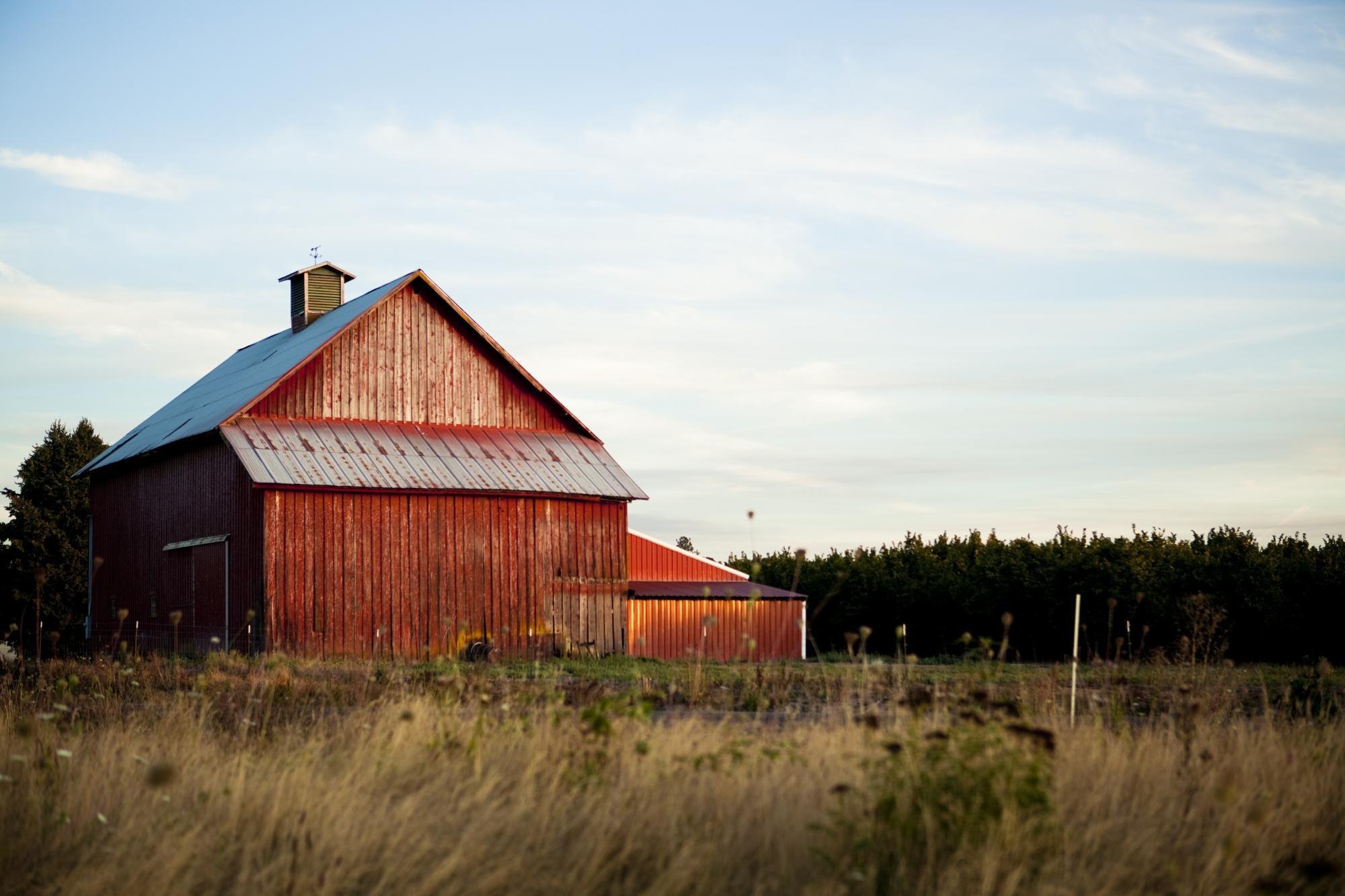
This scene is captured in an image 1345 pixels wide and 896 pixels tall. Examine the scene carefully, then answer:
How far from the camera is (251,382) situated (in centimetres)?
2598

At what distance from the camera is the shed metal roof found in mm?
24594

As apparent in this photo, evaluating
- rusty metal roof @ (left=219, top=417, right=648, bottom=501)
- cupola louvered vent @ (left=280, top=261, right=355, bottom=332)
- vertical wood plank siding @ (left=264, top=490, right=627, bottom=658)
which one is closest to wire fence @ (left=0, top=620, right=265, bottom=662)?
vertical wood plank siding @ (left=264, top=490, right=627, bottom=658)

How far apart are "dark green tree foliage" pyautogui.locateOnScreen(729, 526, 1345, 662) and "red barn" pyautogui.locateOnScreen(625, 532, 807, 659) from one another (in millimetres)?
2704

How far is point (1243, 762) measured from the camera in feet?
24.3

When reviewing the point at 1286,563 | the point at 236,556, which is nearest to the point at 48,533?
the point at 236,556

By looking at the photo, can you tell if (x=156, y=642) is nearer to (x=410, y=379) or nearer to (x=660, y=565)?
(x=410, y=379)

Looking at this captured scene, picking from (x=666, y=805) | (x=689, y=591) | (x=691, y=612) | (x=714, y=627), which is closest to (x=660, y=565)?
(x=689, y=591)

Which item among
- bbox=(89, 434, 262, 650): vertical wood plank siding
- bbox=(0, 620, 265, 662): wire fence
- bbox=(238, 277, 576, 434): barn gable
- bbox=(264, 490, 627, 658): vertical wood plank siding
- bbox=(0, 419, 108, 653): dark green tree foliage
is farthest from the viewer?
bbox=(0, 419, 108, 653): dark green tree foliage

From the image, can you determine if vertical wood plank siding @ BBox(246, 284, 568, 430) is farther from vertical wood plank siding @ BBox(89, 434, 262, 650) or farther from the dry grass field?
the dry grass field

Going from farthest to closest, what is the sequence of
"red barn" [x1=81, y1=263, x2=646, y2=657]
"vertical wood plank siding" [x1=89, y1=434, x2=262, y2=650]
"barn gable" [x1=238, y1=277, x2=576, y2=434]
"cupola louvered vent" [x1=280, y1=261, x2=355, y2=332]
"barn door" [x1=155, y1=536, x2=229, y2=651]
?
1. "cupola louvered vent" [x1=280, y1=261, x2=355, y2=332]
2. "barn gable" [x1=238, y1=277, x2=576, y2=434]
3. "barn door" [x1=155, y1=536, x2=229, y2=651]
4. "vertical wood plank siding" [x1=89, y1=434, x2=262, y2=650]
5. "red barn" [x1=81, y1=263, x2=646, y2=657]

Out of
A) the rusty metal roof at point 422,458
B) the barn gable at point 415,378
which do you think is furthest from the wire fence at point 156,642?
the barn gable at point 415,378

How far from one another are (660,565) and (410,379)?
13.5 metres

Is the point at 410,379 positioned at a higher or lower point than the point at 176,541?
higher

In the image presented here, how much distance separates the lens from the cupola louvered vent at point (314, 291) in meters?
29.8
